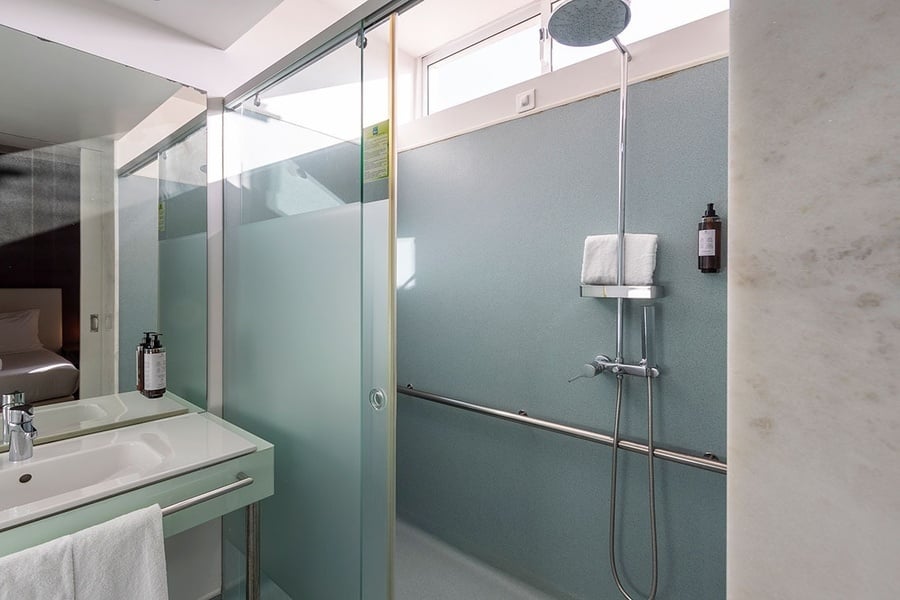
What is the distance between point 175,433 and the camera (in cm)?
139

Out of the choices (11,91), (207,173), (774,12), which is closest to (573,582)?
(774,12)

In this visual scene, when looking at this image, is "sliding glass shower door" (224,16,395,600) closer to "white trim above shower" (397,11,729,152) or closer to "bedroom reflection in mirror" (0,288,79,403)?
"bedroom reflection in mirror" (0,288,79,403)

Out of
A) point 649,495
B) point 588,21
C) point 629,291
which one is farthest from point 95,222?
point 649,495

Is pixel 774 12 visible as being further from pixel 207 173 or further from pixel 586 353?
pixel 207 173

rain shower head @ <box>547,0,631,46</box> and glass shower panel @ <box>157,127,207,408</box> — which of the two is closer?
rain shower head @ <box>547,0,631,46</box>

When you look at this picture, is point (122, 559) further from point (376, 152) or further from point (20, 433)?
point (376, 152)

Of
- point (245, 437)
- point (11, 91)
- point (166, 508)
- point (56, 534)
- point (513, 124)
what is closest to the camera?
point (56, 534)

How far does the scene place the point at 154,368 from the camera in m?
1.52

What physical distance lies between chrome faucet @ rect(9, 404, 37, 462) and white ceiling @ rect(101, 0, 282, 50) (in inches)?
49.4

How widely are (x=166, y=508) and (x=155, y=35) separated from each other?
150 cm

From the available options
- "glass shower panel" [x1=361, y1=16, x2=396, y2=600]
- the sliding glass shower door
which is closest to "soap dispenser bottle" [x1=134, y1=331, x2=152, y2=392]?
the sliding glass shower door

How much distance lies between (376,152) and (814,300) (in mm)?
1011

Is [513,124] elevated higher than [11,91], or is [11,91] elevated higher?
[513,124]

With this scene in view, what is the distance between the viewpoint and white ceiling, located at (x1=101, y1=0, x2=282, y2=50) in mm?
1367
